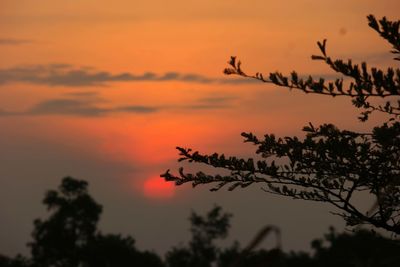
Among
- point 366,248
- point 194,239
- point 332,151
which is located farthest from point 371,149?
point 194,239

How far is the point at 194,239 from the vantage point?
86.1 m

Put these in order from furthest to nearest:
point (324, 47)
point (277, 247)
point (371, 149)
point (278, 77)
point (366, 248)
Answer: point (366, 248)
point (371, 149)
point (278, 77)
point (324, 47)
point (277, 247)

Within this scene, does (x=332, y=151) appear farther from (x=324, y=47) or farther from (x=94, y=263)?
(x=94, y=263)

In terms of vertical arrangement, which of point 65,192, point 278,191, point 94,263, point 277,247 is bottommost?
point 277,247

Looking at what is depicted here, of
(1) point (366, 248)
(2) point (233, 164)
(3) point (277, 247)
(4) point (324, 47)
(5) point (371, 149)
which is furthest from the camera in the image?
(1) point (366, 248)

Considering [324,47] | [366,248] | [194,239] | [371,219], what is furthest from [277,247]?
[194,239]

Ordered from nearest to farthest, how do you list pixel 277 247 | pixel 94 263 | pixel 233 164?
1. pixel 277 247
2. pixel 233 164
3. pixel 94 263

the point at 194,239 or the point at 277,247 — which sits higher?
the point at 194,239

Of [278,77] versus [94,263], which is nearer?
[278,77]

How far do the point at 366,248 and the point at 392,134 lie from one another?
188 feet

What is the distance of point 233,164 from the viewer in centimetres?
920

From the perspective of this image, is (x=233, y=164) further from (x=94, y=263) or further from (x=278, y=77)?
(x=94, y=263)

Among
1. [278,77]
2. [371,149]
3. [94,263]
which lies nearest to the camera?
[278,77]

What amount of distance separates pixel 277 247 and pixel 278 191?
21.4 feet
